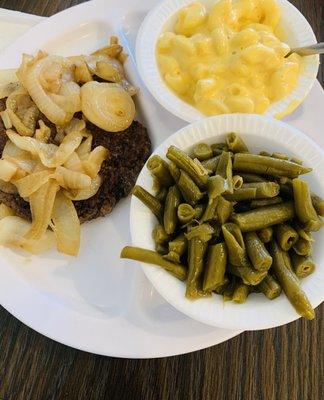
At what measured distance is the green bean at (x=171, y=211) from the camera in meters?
1.75

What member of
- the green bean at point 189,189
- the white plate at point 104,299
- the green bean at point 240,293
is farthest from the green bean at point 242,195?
the white plate at point 104,299

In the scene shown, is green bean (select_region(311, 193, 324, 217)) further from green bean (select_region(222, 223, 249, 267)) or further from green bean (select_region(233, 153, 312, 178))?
green bean (select_region(222, 223, 249, 267))

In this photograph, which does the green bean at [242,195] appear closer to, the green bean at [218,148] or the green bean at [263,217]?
the green bean at [263,217]

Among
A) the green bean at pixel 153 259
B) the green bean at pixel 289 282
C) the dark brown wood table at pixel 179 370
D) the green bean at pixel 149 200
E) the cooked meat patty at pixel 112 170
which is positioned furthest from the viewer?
the cooked meat patty at pixel 112 170

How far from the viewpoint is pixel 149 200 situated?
1.83 m

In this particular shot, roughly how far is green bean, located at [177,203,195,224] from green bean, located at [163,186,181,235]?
4 centimetres

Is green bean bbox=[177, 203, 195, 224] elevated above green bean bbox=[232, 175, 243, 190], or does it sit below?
below

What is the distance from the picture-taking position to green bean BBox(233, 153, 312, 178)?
5.84ft

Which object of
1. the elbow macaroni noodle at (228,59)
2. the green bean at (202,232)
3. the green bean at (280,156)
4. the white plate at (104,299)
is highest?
the elbow macaroni noodle at (228,59)

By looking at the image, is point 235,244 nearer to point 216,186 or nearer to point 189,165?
point 216,186

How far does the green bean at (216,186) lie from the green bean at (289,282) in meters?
0.30

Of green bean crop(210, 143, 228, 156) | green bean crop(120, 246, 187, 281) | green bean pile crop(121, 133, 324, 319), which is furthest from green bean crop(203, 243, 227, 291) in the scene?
green bean crop(210, 143, 228, 156)

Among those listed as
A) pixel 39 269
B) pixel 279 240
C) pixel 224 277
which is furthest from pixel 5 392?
pixel 279 240

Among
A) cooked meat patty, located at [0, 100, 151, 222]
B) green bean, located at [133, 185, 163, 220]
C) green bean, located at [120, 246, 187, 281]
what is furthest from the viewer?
cooked meat patty, located at [0, 100, 151, 222]
